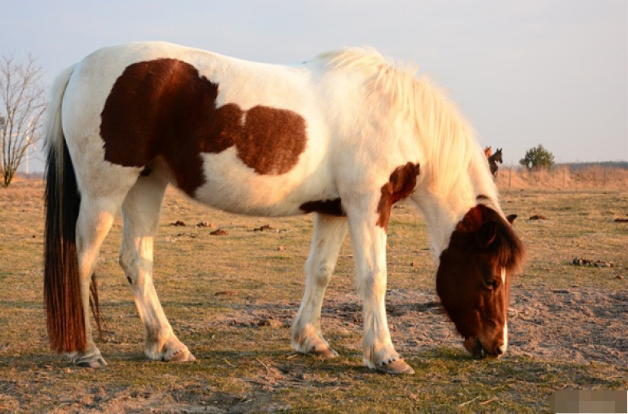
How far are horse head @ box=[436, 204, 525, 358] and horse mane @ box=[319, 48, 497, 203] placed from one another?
282mm

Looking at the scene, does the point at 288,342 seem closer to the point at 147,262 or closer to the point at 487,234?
the point at 147,262

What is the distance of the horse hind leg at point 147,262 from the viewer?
17.6ft

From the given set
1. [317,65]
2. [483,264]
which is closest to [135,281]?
[317,65]

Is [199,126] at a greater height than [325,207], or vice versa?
[199,126]

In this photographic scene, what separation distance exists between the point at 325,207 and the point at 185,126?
1218 millimetres

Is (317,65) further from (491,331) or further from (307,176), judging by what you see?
(491,331)

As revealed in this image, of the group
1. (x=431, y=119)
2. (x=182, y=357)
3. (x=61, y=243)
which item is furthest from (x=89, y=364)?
(x=431, y=119)

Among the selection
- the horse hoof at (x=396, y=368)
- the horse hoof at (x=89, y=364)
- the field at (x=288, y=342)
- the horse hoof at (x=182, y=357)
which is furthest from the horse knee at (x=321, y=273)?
the horse hoof at (x=89, y=364)

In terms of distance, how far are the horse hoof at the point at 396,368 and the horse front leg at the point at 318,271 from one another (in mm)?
731

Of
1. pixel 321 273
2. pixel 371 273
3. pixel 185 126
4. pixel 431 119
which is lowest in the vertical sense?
pixel 321 273

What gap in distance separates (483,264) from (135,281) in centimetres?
271

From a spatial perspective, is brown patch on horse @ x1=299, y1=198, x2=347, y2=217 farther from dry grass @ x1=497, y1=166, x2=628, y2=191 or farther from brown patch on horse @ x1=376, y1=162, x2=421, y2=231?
dry grass @ x1=497, y1=166, x2=628, y2=191

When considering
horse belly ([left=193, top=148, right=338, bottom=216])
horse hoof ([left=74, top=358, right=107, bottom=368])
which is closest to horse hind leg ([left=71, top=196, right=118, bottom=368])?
horse hoof ([left=74, top=358, right=107, bottom=368])

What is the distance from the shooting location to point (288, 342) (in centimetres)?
608
